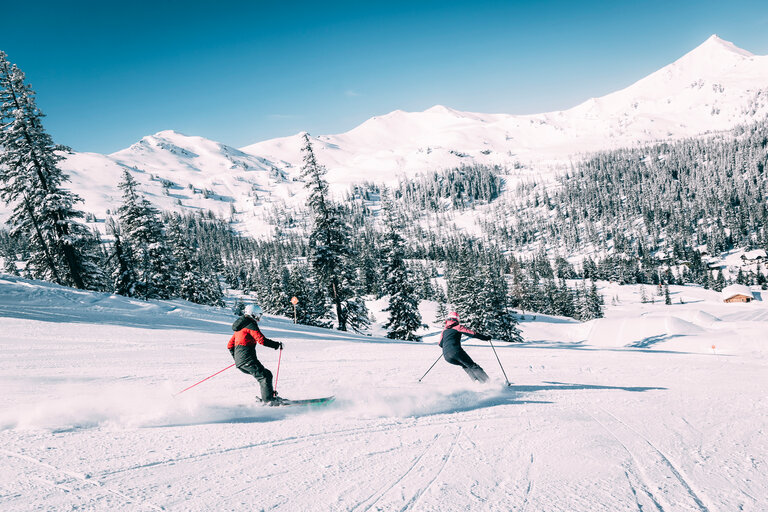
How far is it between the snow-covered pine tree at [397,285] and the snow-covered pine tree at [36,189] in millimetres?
21139

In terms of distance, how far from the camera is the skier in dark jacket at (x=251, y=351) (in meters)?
6.66

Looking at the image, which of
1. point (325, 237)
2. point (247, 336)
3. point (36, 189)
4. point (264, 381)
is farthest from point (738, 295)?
point (36, 189)

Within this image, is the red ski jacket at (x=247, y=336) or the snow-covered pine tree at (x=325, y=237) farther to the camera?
the snow-covered pine tree at (x=325, y=237)

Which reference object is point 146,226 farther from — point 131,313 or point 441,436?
point 441,436

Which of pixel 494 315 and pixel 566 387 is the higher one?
pixel 566 387

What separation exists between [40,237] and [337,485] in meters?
29.4

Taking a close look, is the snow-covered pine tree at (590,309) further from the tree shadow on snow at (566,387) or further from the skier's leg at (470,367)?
the skier's leg at (470,367)

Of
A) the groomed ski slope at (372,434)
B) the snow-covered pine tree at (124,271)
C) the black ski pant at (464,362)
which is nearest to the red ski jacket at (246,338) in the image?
the groomed ski slope at (372,434)

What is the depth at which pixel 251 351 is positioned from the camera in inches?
265

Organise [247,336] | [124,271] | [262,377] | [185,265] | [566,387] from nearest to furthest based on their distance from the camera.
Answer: [262,377]
[247,336]
[566,387]
[124,271]
[185,265]

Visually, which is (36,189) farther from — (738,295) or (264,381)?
(738,295)

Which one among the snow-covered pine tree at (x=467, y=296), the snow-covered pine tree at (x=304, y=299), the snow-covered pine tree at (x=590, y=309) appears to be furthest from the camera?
the snow-covered pine tree at (x=590, y=309)

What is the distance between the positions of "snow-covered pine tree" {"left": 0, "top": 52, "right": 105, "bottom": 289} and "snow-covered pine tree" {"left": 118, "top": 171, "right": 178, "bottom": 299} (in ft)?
15.3

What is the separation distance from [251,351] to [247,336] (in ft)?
0.91
